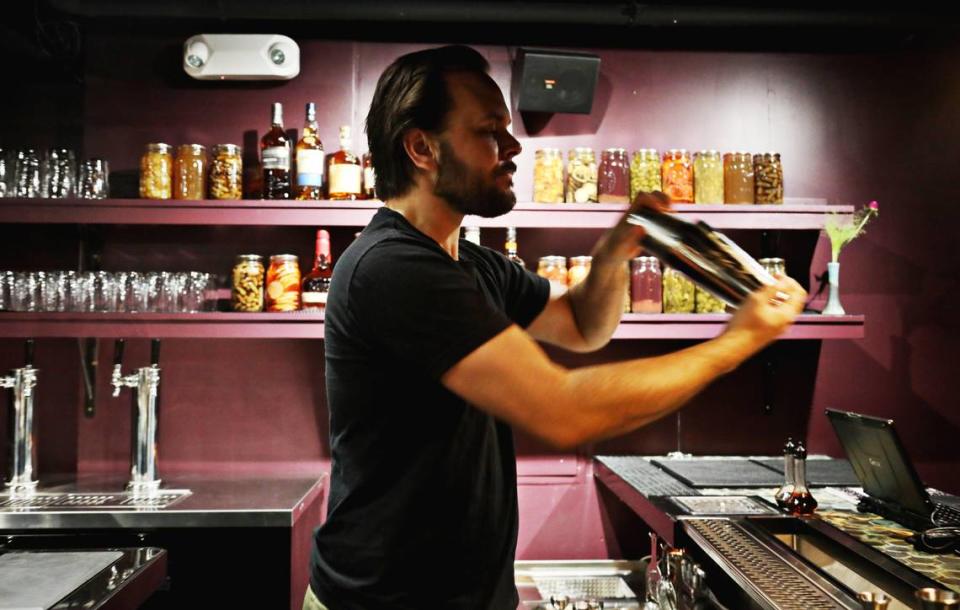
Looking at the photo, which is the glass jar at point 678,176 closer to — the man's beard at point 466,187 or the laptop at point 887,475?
the laptop at point 887,475

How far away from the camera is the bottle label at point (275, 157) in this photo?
2.74 m

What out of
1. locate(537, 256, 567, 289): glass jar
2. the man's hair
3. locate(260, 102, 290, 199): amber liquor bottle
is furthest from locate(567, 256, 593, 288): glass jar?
the man's hair

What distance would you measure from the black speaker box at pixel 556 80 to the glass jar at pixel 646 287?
0.62 metres

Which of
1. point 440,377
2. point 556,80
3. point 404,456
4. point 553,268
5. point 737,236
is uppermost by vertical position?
point 556,80

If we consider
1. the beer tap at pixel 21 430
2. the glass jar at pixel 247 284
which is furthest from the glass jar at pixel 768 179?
the beer tap at pixel 21 430

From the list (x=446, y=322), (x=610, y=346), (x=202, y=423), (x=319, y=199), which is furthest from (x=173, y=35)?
(x=446, y=322)

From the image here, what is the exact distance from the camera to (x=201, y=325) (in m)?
2.61

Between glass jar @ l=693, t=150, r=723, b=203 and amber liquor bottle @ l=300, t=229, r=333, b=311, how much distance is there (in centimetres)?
131

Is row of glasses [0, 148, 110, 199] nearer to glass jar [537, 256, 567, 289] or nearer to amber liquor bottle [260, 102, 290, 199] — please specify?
amber liquor bottle [260, 102, 290, 199]

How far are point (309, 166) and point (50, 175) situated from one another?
87 cm

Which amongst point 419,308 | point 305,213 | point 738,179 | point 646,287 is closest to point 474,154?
point 419,308

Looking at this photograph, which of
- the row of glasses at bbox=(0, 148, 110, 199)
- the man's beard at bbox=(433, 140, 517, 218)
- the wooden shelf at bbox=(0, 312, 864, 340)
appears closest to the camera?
the man's beard at bbox=(433, 140, 517, 218)

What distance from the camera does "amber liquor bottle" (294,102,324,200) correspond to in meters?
2.74

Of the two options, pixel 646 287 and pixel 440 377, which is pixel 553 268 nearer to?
pixel 646 287
